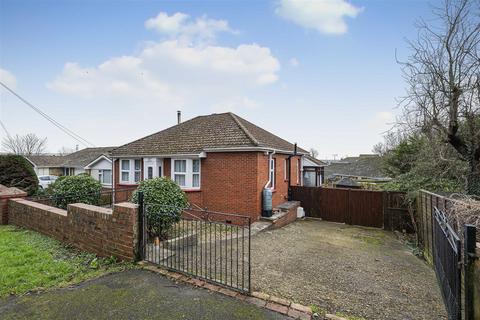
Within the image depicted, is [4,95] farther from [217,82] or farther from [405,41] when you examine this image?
[405,41]

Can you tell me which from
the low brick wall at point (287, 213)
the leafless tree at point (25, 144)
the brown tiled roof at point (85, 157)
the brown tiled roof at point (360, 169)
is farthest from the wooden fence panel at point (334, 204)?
the leafless tree at point (25, 144)

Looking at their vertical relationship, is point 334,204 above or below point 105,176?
below

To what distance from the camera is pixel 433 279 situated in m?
5.38

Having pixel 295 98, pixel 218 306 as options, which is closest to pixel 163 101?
pixel 295 98

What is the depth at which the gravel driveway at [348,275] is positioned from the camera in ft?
12.8

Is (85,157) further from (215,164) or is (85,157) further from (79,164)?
(215,164)

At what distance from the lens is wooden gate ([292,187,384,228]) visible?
37.3 feet

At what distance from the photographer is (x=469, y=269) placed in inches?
95.3

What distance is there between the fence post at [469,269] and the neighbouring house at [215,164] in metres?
7.84

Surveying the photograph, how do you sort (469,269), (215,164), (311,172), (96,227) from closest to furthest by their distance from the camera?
(469,269)
(96,227)
(215,164)
(311,172)

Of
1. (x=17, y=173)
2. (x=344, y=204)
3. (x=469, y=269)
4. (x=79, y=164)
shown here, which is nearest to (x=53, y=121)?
(x=79, y=164)

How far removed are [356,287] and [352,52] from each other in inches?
396

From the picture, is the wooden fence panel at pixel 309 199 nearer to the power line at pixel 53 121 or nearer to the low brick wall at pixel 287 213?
the low brick wall at pixel 287 213

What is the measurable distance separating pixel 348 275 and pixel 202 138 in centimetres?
914
